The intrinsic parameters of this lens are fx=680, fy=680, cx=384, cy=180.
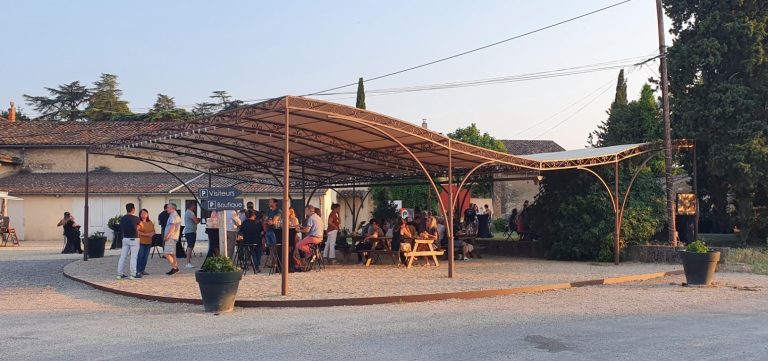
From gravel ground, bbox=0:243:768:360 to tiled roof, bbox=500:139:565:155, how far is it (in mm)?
40038

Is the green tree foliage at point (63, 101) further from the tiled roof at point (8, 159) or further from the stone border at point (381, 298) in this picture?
the stone border at point (381, 298)

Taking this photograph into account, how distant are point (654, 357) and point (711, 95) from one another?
14.7m

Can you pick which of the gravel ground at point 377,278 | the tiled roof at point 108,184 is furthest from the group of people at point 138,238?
the tiled roof at point 108,184

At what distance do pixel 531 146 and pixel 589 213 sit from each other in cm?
3590

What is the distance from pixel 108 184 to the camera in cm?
3534

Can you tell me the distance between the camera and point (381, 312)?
996 centimetres

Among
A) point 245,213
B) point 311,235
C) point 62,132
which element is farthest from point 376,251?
point 62,132

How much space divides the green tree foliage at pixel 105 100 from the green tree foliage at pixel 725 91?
4874 centimetres

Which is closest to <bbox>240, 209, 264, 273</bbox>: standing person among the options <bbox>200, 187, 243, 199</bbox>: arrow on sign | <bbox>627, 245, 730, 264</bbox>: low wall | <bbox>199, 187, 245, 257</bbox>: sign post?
<bbox>199, 187, 245, 257</bbox>: sign post

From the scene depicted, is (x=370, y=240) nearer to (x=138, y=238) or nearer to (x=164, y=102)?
(x=138, y=238)

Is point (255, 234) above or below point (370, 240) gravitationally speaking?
above

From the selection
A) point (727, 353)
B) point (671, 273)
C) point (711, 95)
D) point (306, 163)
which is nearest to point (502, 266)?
point (671, 273)

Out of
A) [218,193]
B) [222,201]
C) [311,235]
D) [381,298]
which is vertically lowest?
[381,298]

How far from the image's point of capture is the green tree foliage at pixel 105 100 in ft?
191
